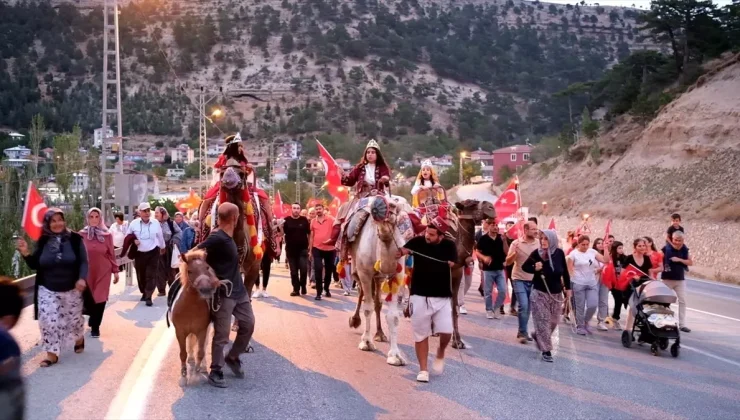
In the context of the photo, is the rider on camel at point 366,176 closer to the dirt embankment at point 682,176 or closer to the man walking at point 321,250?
the man walking at point 321,250

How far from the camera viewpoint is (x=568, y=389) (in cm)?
888

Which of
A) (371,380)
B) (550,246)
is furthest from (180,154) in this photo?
(371,380)

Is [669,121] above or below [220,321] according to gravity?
above

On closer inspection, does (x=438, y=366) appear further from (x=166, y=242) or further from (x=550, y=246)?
(x=166, y=242)

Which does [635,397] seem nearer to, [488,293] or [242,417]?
[242,417]

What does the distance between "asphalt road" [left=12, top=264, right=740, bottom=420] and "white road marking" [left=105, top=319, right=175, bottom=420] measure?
0.02 m

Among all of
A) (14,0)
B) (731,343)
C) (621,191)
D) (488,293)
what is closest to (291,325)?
(488,293)

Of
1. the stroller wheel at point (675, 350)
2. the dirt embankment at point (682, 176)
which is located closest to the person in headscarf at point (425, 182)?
the stroller wheel at point (675, 350)

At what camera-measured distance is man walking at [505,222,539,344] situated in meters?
12.1

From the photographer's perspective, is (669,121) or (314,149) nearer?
(669,121)

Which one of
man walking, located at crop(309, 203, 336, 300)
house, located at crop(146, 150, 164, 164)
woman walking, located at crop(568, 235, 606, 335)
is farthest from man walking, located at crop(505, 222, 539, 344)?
house, located at crop(146, 150, 164, 164)

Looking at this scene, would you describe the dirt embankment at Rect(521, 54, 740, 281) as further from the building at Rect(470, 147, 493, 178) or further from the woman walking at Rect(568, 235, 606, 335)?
the building at Rect(470, 147, 493, 178)

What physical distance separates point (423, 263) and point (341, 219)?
3616mm

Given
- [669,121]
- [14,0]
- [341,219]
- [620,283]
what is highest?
[14,0]
